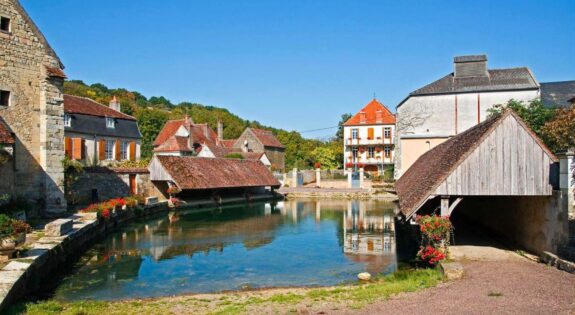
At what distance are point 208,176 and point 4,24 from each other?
1680 centimetres

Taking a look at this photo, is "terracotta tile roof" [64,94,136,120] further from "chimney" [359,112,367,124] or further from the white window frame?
"chimney" [359,112,367,124]

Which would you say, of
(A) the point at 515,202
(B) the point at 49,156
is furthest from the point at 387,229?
(B) the point at 49,156

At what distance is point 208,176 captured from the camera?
102 ft

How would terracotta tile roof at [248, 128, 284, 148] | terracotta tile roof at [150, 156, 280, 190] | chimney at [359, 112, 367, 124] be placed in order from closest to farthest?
terracotta tile roof at [150, 156, 280, 190], chimney at [359, 112, 367, 124], terracotta tile roof at [248, 128, 284, 148]

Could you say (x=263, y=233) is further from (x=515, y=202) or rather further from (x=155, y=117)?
(x=155, y=117)

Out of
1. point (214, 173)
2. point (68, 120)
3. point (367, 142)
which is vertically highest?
point (68, 120)

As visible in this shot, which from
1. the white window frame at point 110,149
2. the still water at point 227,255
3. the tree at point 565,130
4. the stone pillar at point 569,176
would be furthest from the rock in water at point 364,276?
the white window frame at point 110,149

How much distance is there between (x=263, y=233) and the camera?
1930cm

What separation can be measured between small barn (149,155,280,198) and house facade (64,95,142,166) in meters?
6.03

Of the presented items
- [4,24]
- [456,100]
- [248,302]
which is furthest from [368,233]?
[4,24]

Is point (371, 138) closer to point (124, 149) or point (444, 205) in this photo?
point (124, 149)

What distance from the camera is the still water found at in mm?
10852

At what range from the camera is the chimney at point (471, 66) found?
29625 mm

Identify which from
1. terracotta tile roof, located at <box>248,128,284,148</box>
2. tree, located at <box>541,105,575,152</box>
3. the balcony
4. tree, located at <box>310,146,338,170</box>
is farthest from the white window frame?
tree, located at <box>541,105,575,152</box>
